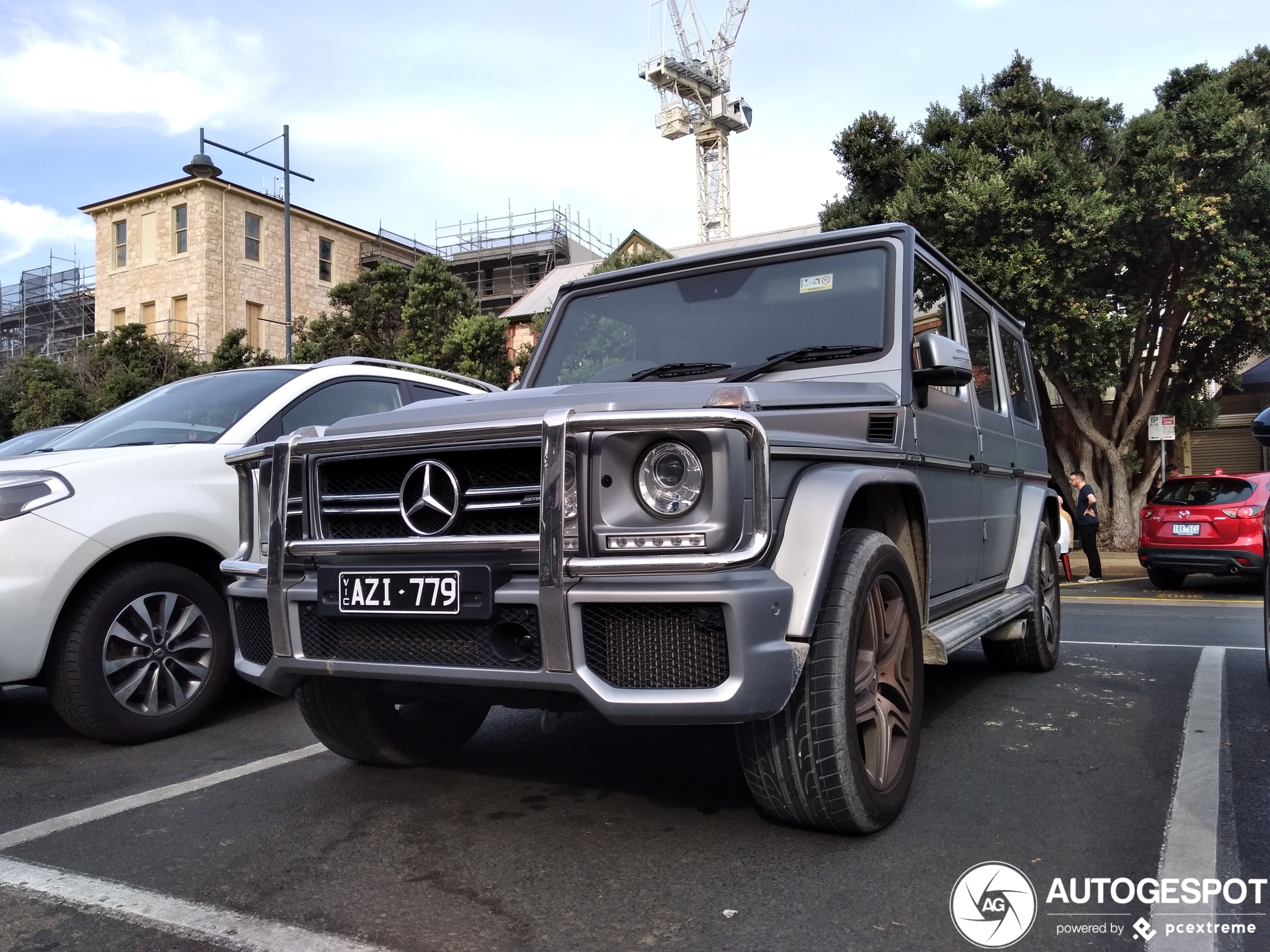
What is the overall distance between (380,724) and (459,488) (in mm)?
1410

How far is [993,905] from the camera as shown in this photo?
2564 millimetres

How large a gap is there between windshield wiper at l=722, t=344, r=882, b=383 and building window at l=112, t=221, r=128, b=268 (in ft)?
134

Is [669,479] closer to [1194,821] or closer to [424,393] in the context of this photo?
[1194,821]

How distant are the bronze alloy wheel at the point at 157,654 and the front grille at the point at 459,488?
181 cm

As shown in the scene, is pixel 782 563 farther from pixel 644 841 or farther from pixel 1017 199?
pixel 1017 199

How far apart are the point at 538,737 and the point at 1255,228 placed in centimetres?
1518

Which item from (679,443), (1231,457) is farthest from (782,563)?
(1231,457)

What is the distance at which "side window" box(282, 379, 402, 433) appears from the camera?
5.15m

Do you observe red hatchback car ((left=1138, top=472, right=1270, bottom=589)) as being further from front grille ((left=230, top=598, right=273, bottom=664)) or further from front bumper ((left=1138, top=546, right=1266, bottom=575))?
front grille ((left=230, top=598, right=273, bottom=664))

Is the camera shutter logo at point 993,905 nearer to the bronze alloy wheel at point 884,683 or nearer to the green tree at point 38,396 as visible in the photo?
the bronze alloy wheel at point 884,683

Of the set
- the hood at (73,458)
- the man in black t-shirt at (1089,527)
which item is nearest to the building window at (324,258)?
the man in black t-shirt at (1089,527)

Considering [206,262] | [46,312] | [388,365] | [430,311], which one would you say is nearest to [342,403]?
[388,365]

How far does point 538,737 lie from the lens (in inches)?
171

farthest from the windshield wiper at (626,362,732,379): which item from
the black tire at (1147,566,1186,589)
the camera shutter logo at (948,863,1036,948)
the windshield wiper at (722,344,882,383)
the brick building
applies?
the brick building
